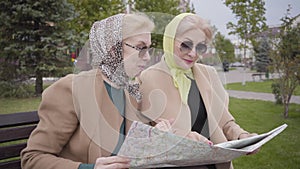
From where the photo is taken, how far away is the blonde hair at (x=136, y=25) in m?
1.28

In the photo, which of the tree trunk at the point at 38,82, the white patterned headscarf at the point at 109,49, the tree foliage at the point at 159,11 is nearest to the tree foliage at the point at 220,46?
the tree foliage at the point at 159,11

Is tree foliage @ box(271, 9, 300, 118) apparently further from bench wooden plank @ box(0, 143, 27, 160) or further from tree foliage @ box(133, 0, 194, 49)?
bench wooden plank @ box(0, 143, 27, 160)

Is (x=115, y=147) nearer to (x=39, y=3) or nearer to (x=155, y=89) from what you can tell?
(x=155, y=89)

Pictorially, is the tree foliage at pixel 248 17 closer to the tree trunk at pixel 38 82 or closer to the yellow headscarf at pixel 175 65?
the tree trunk at pixel 38 82

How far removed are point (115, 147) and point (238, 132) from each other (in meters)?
0.82

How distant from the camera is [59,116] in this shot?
1.29 meters

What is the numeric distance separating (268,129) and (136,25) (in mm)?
5055

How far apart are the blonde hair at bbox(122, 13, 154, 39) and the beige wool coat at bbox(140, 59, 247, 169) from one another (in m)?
0.24

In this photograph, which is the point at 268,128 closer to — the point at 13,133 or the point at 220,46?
the point at 220,46

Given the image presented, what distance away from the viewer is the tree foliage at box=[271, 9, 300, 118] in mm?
6859

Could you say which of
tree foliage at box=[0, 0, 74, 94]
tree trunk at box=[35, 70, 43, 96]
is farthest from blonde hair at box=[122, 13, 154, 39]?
tree trunk at box=[35, 70, 43, 96]

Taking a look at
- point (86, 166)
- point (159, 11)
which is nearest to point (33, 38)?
point (159, 11)

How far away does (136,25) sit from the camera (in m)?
1.32

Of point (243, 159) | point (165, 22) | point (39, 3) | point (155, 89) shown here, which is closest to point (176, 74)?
point (155, 89)
